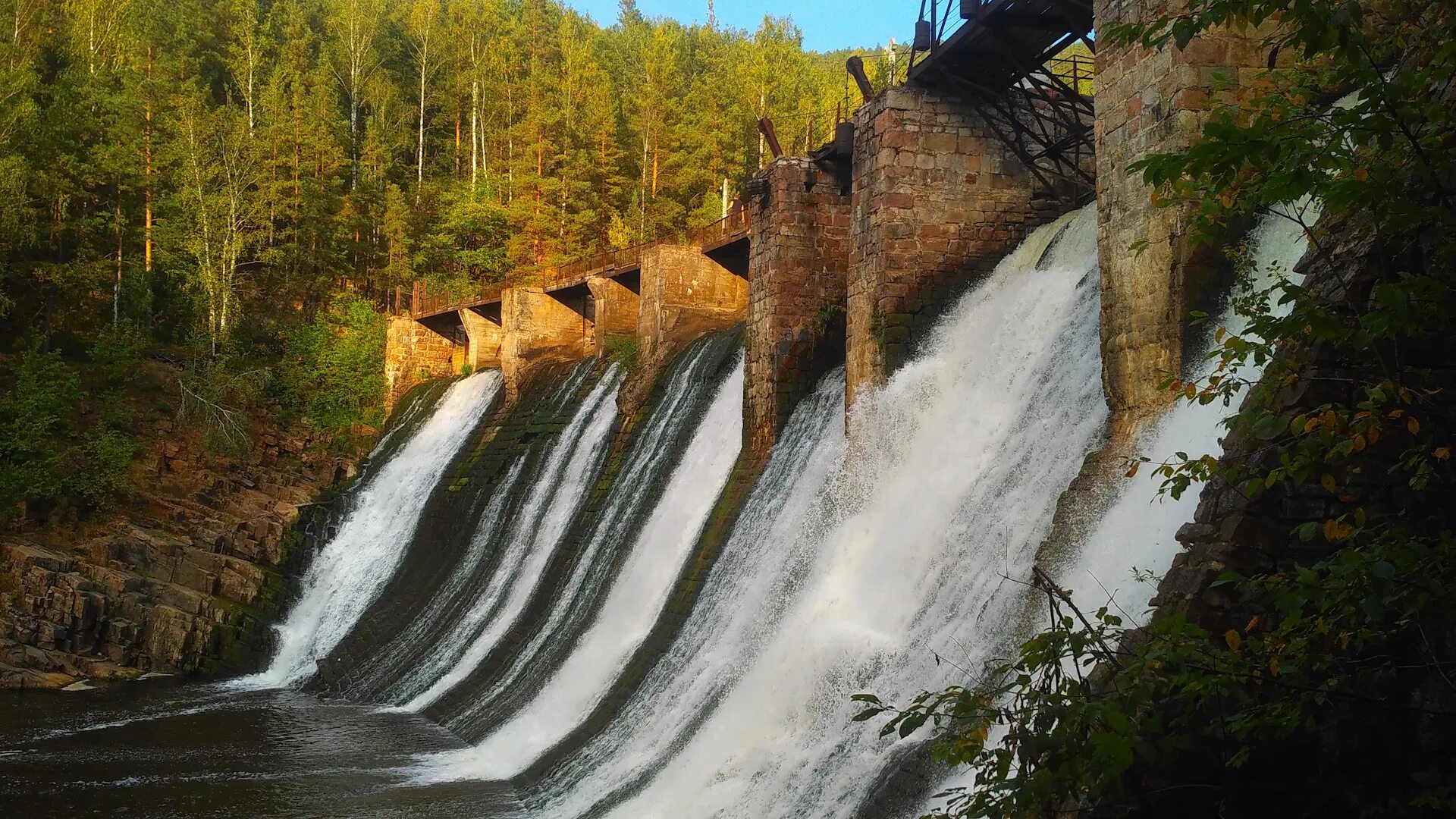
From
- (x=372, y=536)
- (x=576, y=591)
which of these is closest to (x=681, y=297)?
(x=576, y=591)

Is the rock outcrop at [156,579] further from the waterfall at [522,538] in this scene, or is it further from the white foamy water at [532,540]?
the white foamy water at [532,540]

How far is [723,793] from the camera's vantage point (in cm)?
955

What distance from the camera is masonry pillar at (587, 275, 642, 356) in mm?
27172

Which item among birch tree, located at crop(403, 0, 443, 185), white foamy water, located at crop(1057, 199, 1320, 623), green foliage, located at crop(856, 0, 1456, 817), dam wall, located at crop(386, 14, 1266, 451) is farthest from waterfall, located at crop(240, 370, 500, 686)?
birch tree, located at crop(403, 0, 443, 185)

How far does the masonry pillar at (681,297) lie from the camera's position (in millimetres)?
23188

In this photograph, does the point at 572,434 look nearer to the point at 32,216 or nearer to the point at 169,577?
the point at 169,577

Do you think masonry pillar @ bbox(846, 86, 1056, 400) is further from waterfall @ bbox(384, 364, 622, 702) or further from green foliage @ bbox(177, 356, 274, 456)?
green foliage @ bbox(177, 356, 274, 456)

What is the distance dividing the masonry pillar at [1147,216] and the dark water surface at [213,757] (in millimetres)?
6773

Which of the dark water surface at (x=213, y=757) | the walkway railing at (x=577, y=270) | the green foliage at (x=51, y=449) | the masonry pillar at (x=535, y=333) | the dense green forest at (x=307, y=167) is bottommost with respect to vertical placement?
the dark water surface at (x=213, y=757)

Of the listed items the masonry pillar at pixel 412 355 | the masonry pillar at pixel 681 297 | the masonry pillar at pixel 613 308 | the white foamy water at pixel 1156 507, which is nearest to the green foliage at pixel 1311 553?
the white foamy water at pixel 1156 507

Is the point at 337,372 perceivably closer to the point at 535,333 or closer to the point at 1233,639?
the point at 535,333

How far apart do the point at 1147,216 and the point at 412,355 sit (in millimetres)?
29013

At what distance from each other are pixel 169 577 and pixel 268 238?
62.5ft

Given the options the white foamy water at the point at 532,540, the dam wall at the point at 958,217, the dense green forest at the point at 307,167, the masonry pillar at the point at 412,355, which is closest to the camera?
the dam wall at the point at 958,217
